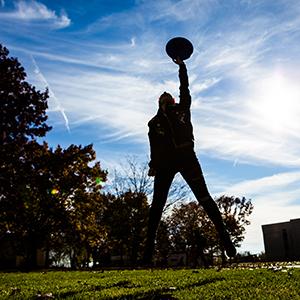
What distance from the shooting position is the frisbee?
6535 mm

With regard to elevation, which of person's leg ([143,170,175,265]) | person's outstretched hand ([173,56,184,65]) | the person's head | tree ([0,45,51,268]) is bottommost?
person's leg ([143,170,175,265])

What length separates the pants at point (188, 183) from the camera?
5.89 metres

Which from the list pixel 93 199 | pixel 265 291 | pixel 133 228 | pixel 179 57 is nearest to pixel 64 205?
pixel 93 199

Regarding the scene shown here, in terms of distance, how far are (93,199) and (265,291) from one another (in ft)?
93.1

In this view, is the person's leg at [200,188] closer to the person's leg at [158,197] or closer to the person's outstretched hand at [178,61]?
the person's leg at [158,197]

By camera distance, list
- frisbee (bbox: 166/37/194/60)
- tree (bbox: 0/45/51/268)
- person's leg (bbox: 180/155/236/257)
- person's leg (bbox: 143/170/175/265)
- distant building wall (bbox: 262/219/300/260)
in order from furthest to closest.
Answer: distant building wall (bbox: 262/219/300/260) → tree (bbox: 0/45/51/268) → frisbee (bbox: 166/37/194/60) → person's leg (bbox: 143/170/175/265) → person's leg (bbox: 180/155/236/257)

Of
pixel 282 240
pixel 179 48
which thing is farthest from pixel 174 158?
pixel 282 240

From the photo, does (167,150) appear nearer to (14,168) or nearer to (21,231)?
(14,168)

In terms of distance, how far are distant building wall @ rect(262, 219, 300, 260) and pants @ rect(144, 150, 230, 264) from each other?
3911 centimetres

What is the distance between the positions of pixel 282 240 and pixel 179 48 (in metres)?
41.6

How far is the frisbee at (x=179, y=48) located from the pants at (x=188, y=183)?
1.83 meters

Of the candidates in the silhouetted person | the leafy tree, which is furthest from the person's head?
the leafy tree

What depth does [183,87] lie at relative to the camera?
6.26m

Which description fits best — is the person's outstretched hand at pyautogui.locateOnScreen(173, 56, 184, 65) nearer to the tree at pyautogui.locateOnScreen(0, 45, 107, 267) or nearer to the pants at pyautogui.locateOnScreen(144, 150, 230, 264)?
the pants at pyautogui.locateOnScreen(144, 150, 230, 264)
